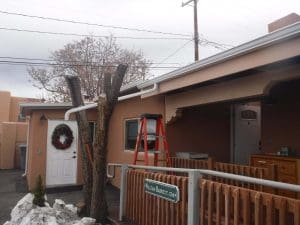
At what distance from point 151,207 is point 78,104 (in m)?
3.26

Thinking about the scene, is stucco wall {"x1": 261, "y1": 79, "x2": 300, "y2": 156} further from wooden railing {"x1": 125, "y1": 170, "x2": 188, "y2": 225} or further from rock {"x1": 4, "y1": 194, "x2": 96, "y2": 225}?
rock {"x1": 4, "y1": 194, "x2": 96, "y2": 225}

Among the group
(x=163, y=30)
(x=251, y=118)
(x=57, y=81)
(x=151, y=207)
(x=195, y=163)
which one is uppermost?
(x=163, y=30)

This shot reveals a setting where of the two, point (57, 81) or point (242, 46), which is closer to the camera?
point (242, 46)

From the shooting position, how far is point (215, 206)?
4367 millimetres

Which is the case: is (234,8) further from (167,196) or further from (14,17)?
(167,196)

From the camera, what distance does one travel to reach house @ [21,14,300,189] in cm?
493

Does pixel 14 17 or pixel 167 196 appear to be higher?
pixel 14 17

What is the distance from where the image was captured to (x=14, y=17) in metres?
14.5

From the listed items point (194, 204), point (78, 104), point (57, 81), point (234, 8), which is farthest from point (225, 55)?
point (57, 81)

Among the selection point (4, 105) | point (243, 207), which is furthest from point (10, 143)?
point (243, 207)

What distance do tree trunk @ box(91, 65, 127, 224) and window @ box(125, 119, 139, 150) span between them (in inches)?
128

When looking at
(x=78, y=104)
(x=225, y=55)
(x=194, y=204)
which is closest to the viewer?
(x=194, y=204)

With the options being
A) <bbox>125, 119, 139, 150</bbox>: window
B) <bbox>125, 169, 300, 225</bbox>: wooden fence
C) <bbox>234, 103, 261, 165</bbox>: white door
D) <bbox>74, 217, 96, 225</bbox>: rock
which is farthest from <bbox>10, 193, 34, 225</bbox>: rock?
<bbox>234, 103, 261, 165</bbox>: white door

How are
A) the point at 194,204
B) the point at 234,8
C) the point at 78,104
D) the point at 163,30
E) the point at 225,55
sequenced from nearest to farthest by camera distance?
the point at 194,204, the point at 225,55, the point at 78,104, the point at 234,8, the point at 163,30
